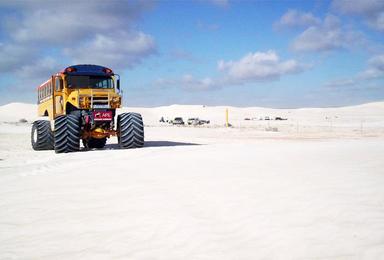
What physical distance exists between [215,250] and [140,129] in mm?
10847

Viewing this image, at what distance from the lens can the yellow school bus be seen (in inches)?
536

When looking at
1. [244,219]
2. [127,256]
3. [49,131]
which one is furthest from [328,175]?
[49,131]

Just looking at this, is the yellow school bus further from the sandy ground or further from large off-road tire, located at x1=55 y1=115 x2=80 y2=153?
the sandy ground

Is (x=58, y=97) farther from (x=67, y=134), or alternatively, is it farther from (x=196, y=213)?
(x=196, y=213)

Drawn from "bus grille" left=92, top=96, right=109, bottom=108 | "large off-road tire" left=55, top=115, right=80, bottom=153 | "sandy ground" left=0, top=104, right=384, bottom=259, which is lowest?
"sandy ground" left=0, top=104, right=384, bottom=259

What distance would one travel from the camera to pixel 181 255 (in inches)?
143

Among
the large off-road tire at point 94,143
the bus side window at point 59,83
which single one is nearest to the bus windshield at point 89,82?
the bus side window at point 59,83

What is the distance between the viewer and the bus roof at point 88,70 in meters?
14.7

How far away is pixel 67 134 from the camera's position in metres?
13.6

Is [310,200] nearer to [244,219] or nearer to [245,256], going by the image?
[244,219]

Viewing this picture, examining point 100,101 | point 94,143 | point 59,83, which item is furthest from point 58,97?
point 94,143

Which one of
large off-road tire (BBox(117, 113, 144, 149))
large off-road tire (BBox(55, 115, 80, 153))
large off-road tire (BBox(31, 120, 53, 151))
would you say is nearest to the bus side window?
large off-road tire (BBox(55, 115, 80, 153))

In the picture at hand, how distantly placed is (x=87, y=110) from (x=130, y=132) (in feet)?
5.97

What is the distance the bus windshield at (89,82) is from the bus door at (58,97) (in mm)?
378
